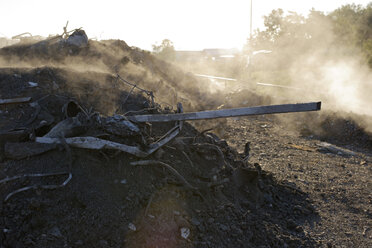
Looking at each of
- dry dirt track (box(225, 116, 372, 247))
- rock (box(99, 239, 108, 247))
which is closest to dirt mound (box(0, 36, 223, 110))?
dry dirt track (box(225, 116, 372, 247))

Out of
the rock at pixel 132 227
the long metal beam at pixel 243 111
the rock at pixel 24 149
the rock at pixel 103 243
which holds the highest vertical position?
the long metal beam at pixel 243 111

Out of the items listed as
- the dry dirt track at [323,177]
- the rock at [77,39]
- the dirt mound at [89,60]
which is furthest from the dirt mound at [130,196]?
the rock at [77,39]

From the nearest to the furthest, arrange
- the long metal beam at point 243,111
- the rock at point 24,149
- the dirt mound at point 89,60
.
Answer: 1. the long metal beam at point 243,111
2. the rock at point 24,149
3. the dirt mound at point 89,60

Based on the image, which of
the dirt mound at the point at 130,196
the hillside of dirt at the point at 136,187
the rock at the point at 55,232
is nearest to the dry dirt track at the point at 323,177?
the hillside of dirt at the point at 136,187

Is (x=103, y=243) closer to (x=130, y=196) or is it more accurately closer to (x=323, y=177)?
(x=130, y=196)

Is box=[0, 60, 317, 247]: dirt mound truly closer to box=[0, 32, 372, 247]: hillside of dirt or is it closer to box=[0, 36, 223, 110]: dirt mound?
box=[0, 32, 372, 247]: hillside of dirt

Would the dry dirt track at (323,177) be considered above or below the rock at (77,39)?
below

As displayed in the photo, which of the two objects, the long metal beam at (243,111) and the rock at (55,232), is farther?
the long metal beam at (243,111)

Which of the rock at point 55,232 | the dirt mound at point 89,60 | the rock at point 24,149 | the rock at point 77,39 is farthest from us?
the rock at point 77,39

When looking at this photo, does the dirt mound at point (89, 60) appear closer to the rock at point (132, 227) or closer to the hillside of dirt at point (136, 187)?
the hillside of dirt at point (136, 187)

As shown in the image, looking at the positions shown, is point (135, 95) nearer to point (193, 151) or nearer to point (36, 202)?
point (193, 151)

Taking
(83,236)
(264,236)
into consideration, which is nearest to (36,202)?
→ (83,236)

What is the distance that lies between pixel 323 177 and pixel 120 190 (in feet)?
12.9

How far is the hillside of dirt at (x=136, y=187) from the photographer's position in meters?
2.73
